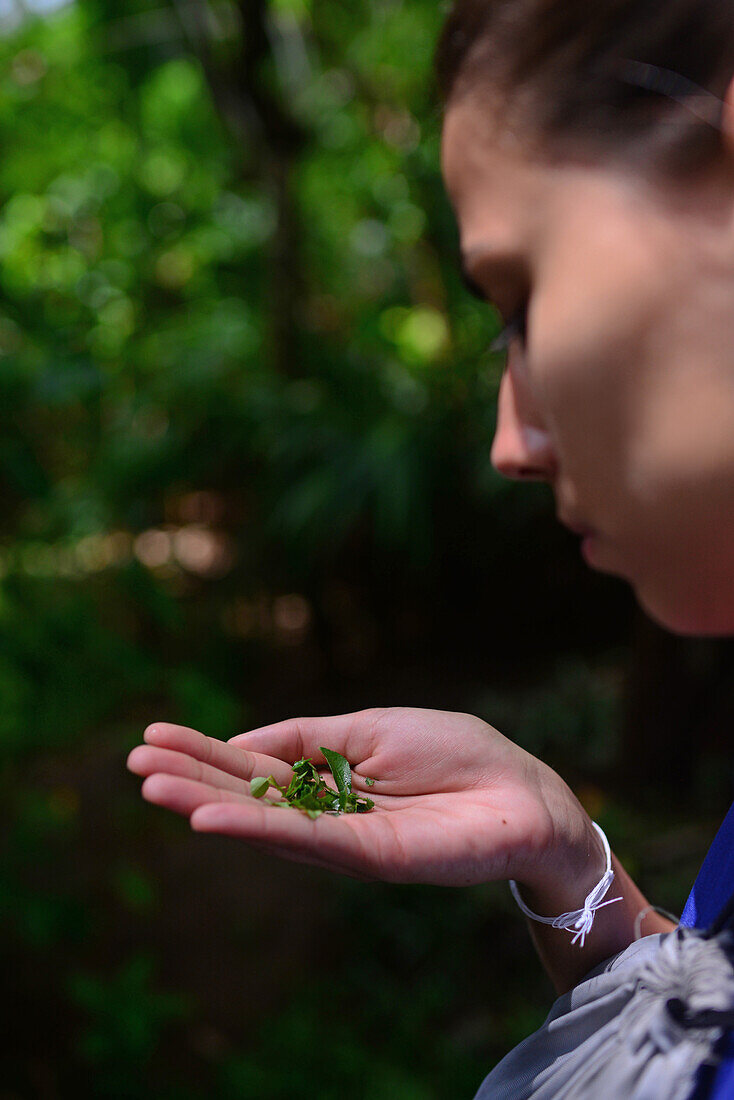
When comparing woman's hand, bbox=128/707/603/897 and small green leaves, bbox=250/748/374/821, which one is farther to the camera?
small green leaves, bbox=250/748/374/821

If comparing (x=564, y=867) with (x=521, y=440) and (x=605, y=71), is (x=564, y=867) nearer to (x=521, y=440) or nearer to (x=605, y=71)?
(x=521, y=440)

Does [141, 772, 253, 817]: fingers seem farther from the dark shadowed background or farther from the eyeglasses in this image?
the dark shadowed background

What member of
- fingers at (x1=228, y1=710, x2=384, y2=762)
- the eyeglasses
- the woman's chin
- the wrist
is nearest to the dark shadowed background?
fingers at (x1=228, y1=710, x2=384, y2=762)

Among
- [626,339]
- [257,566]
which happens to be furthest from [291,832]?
[257,566]

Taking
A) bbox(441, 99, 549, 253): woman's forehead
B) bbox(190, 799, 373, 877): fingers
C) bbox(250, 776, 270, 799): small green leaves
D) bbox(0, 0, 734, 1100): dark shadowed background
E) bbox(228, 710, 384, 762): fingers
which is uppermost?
bbox(441, 99, 549, 253): woman's forehead

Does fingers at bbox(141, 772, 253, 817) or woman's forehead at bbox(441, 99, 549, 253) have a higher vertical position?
woman's forehead at bbox(441, 99, 549, 253)

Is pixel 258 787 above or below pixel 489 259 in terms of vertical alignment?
below
